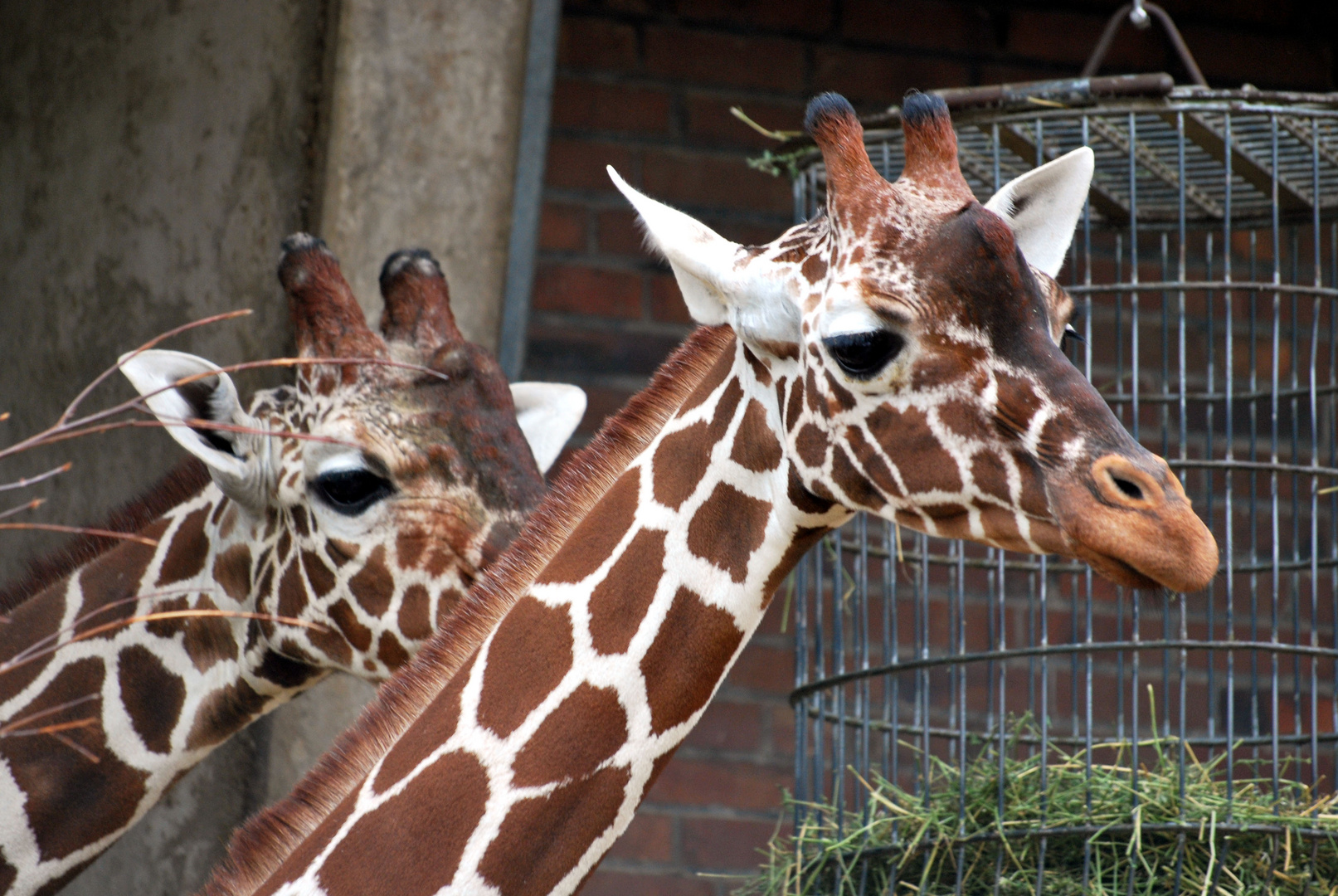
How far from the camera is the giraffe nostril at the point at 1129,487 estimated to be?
1.67m

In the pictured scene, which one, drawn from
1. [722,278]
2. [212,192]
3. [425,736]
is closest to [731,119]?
[212,192]

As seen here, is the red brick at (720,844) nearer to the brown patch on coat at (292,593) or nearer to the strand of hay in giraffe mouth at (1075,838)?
the strand of hay in giraffe mouth at (1075,838)

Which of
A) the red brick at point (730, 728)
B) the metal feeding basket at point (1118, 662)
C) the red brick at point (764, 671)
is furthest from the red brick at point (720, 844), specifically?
the metal feeding basket at point (1118, 662)

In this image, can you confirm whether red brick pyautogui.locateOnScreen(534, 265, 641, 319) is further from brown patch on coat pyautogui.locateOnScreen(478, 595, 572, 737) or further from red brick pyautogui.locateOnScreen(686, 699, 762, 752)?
brown patch on coat pyautogui.locateOnScreen(478, 595, 572, 737)

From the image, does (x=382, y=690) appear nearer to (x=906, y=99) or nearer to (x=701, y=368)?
(x=701, y=368)

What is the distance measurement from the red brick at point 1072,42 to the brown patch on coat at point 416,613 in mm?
2553

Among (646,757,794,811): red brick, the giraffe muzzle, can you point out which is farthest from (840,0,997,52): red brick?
the giraffe muzzle

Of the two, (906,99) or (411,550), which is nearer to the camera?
(906,99)

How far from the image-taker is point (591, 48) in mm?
4125

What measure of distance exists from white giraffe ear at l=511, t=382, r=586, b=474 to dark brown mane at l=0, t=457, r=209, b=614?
55cm

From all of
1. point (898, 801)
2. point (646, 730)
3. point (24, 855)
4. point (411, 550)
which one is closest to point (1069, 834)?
point (898, 801)

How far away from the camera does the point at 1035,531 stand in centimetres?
175

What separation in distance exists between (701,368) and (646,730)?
1.55 feet

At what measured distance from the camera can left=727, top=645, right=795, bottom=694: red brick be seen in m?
4.11
